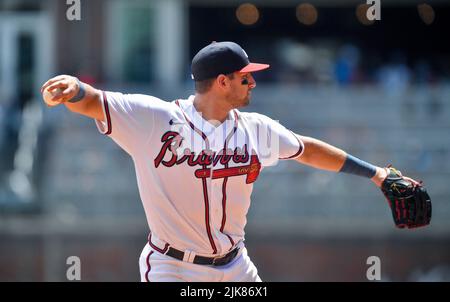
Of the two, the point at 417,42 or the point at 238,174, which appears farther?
the point at 417,42

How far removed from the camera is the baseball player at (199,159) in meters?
4.64

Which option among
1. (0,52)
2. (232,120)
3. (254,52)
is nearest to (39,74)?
(0,52)

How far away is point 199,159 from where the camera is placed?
15.4ft

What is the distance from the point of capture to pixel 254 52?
17.8 meters

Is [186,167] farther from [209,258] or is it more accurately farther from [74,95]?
[74,95]

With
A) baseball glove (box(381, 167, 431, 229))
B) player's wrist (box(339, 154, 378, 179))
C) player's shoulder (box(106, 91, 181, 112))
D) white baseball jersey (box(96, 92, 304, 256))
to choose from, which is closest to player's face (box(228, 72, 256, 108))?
white baseball jersey (box(96, 92, 304, 256))

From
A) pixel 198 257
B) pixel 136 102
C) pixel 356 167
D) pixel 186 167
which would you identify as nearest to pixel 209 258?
pixel 198 257

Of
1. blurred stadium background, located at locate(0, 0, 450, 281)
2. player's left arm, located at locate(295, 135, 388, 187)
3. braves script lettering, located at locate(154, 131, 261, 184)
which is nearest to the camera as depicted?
braves script lettering, located at locate(154, 131, 261, 184)

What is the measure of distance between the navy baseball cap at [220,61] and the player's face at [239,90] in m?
0.06

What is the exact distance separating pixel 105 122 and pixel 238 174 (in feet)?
2.41

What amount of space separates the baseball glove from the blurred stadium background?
7.10m

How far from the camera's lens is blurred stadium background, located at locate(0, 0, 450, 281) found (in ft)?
41.2

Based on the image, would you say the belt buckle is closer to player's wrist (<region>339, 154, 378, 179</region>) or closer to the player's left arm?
the player's left arm

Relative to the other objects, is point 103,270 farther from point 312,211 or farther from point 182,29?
point 182,29
